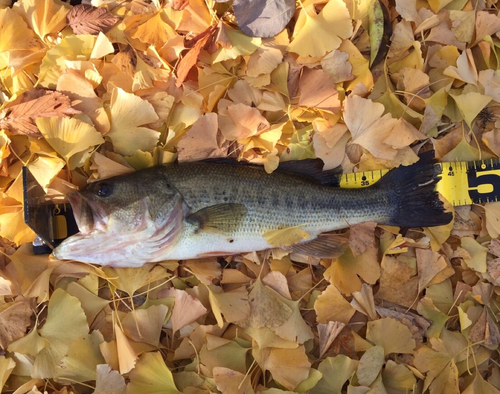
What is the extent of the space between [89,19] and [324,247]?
191cm

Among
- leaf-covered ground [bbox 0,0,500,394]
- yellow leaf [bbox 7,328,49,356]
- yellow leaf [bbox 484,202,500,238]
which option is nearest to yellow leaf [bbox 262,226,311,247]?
leaf-covered ground [bbox 0,0,500,394]

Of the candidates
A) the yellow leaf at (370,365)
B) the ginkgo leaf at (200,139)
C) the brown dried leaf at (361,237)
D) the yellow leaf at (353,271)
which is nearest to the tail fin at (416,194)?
the brown dried leaf at (361,237)

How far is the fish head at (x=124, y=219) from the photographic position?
199 cm

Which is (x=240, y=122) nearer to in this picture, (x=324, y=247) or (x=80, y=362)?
(x=324, y=247)

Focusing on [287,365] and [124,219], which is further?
[287,365]

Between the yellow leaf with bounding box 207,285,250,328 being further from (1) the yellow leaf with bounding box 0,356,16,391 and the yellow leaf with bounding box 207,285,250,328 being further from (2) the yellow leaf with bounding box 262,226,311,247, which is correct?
(1) the yellow leaf with bounding box 0,356,16,391

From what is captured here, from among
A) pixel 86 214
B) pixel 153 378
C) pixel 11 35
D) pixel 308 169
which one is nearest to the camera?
pixel 86 214

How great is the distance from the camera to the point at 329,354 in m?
2.25

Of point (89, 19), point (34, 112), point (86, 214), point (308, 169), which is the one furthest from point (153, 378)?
point (89, 19)

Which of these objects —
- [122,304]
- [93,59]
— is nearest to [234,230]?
[122,304]

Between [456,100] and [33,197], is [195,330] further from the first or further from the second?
[456,100]

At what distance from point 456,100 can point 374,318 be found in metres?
1.35

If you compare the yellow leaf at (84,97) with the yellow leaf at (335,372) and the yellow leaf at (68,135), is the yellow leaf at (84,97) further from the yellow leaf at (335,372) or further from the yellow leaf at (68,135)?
the yellow leaf at (335,372)

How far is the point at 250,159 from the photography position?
2275mm
